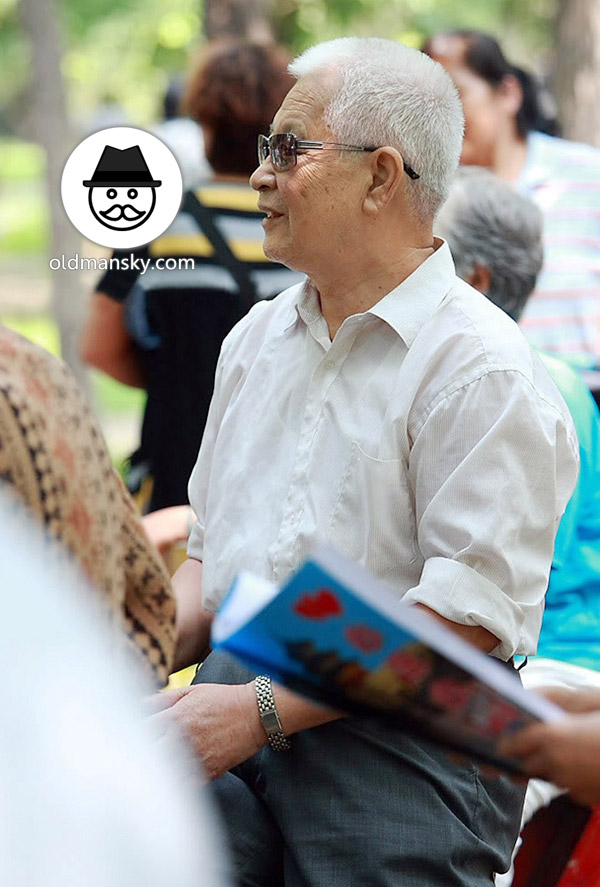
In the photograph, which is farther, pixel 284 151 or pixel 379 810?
pixel 284 151

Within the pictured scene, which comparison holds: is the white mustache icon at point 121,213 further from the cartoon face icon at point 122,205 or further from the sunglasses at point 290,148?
the sunglasses at point 290,148

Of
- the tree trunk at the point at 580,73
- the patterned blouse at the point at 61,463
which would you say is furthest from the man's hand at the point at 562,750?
the tree trunk at the point at 580,73

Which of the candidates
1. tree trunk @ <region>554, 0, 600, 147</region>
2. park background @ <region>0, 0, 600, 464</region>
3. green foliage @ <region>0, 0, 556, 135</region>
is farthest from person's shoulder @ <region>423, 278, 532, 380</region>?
green foliage @ <region>0, 0, 556, 135</region>

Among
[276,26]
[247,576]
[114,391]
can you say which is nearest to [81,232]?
[247,576]

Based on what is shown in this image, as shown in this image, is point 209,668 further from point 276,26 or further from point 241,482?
point 276,26

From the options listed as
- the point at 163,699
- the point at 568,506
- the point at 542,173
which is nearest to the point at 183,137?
the point at 542,173

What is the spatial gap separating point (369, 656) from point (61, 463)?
0.37m

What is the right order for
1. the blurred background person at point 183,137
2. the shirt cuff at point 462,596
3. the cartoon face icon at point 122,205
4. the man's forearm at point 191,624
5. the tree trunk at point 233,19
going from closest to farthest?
the shirt cuff at point 462,596, the man's forearm at point 191,624, the cartoon face icon at point 122,205, the blurred background person at point 183,137, the tree trunk at point 233,19

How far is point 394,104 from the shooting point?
6.86 feet

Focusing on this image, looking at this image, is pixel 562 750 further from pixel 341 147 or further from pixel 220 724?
pixel 341 147

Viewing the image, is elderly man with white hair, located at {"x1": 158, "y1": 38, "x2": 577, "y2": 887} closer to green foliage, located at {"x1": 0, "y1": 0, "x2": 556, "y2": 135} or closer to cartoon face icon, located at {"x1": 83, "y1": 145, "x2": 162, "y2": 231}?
cartoon face icon, located at {"x1": 83, "y1": 145, "x2": 162, "y2": 231}

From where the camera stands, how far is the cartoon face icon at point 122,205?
3176 millimetres

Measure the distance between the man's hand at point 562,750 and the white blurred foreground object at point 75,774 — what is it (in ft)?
1.59

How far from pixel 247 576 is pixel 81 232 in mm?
2073
